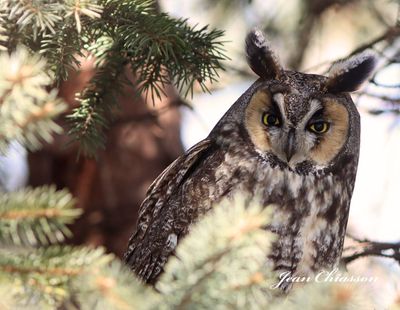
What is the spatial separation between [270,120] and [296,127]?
118mm

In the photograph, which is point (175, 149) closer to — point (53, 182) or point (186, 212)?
point (53, 182)

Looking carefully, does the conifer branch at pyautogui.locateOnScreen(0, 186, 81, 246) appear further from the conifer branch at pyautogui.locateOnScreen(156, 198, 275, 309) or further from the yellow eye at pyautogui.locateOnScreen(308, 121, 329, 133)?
the yellow eye at pyautogui.locateOnScreen(308, 121, 329, 133)

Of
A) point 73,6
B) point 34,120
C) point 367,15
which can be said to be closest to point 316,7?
point 367,15

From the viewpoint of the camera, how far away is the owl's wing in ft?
8.34

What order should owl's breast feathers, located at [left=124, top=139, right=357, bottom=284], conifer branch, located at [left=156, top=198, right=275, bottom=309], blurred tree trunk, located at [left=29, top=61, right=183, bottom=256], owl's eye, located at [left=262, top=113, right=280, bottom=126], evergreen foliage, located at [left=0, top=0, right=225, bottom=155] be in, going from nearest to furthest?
conifer branch, located at [left=156, top=198, right=275, bottom=309] < evergreen foliage, located at [left=0, top=0, right=225, bottom=155] < owl's breast feathers, located at [left=124, top=139, right=357, bottom=284] < owl's eye, located at [left=262, top=113, right=280, bottom=126] < blurred tree trunk, located at [left=29, top=61, right=183, bottom=256]

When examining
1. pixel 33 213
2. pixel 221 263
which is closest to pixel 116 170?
pixel 33 213

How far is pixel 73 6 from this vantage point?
2.00 metres

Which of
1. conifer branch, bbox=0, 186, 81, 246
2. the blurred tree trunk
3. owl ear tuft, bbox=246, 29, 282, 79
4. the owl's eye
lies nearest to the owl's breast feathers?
the owl's eye

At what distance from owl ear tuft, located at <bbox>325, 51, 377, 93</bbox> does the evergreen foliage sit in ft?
1.53

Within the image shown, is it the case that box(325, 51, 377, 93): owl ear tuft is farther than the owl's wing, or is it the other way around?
box(325, 51, 377, 93): owl ear tuft

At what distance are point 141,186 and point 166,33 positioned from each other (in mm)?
2114

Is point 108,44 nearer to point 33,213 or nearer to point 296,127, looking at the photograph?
point 296,127

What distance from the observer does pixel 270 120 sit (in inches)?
104

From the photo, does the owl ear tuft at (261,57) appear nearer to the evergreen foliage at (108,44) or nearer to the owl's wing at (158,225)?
the evergreen foliage at (108,44)
